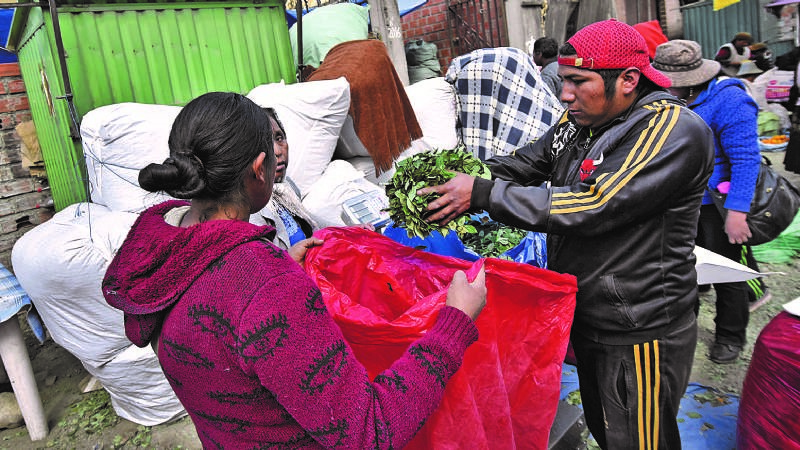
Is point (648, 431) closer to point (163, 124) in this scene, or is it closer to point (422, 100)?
point (163, 124)

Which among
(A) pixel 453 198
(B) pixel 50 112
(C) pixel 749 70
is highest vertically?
(B) pixel 50 112

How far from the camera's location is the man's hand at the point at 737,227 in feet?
9.55

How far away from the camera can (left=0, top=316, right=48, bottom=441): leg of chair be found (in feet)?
9.58

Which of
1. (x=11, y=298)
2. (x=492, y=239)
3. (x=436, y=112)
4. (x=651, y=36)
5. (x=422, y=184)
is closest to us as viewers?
(x=422, y=184)

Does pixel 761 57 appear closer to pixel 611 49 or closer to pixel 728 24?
pixel 728 24

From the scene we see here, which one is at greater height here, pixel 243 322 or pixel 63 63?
pixel 63 63

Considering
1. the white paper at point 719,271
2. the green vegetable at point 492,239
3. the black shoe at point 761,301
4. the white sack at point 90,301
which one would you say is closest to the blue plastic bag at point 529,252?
the green vegetable at point 492,239

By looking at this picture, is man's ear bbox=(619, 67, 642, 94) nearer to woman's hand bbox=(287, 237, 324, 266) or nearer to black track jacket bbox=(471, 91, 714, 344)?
black track jacket bbox=(471, 91, 714, 344)

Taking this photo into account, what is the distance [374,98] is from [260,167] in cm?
266

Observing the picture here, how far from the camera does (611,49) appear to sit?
1.54 metres

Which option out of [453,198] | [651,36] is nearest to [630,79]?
[453,198]

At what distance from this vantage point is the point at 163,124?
9.36 feet

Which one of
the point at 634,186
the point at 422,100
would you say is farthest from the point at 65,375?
the point at 634,186

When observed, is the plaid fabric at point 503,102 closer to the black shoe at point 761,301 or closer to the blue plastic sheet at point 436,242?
the black shoe at point 761,301
